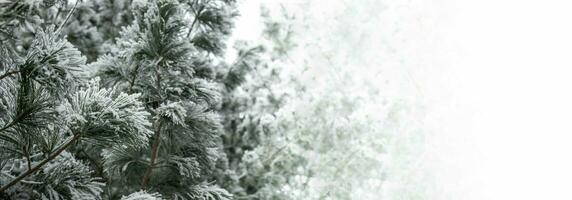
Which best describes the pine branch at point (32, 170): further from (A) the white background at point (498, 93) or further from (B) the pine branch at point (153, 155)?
(A) the white background at point (498, 93)

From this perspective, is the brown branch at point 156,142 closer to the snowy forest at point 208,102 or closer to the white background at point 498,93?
the snowy forest at point 208,102

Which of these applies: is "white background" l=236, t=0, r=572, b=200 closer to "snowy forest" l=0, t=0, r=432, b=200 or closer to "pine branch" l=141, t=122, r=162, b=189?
"snowy forest" l=0, t=0, r=432, b=200

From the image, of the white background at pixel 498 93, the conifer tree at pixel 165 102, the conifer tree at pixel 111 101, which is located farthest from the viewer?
the white background at pixel 498 93

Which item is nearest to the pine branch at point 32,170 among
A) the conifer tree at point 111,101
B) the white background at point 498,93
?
the conifer tree at point 111,101

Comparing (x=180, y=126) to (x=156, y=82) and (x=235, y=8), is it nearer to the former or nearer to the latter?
(x=156, y=82)

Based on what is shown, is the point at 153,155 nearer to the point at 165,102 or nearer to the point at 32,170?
the point at 165,102

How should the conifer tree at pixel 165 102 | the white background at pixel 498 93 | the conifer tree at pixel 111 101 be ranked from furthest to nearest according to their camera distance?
the white background at pixel 498 93, the conifer tree at pixel 165 102, the conifer tree at pixel 111 101

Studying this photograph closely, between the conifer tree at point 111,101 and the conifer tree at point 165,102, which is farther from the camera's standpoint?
the conifer tree at point 165,102

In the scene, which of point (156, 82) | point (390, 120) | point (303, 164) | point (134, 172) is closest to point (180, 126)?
point (156, 82)

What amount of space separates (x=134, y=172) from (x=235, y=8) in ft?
3.67

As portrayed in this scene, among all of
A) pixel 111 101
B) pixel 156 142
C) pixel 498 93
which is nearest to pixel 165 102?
pixel 156 142

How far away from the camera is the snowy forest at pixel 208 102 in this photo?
1484 millimetres

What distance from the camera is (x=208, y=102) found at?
7.63 ft

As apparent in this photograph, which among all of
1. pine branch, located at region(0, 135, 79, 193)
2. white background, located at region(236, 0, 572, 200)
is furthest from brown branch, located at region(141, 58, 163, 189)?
white background, located at region(236, 0, 572, 200)
